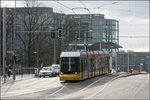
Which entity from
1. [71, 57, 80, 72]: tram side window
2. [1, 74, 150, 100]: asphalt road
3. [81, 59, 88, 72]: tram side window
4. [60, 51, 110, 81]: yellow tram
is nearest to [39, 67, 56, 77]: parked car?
[60, 51, 110, 81]: yellow tram

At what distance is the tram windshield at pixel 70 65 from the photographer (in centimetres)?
3309

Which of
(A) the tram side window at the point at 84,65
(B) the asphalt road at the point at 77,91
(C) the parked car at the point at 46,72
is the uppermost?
(A) the tram side window at the point at 84,65

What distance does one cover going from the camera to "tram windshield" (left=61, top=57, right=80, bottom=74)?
109 ft

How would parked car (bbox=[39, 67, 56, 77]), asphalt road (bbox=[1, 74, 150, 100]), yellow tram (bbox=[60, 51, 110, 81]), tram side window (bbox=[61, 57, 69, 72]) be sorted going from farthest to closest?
parked car (bbox=[39, 67, 56, 77]), tram side window (bbox=[61, 57, 69, 72]), yellow tram (bbox=[60, 51, 110, 81]), asphalt road (bbox=[1, 74, 150, 100])

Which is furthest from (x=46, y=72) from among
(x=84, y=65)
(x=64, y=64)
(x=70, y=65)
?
(x=70, y=65)

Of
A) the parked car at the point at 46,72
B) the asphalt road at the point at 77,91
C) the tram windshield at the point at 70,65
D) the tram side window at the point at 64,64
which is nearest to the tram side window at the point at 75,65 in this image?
the tram windshield at the point at 70,65

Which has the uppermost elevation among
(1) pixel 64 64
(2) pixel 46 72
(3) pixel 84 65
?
(1) pixel 64 64

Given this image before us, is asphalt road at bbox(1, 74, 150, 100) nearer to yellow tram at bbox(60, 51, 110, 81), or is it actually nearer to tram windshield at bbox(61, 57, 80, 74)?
yellow tram at bbox(60, 51, 110, 81)

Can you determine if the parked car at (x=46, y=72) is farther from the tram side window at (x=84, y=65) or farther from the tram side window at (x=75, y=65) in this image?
the tram side window at (x=75, y=65)

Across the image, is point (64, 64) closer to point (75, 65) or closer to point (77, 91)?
point (75, 65)

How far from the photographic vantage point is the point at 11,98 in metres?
22.2

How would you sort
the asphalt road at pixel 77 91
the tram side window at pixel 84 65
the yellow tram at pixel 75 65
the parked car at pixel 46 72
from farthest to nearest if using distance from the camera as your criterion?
the parked car at pixel 46 72
the tram side window at pixel 84 65
the yellow tram at pixel 75 65
the asphalt road at pixel 77 91

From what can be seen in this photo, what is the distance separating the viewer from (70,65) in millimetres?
33188

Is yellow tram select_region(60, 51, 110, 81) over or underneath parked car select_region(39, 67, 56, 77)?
over
